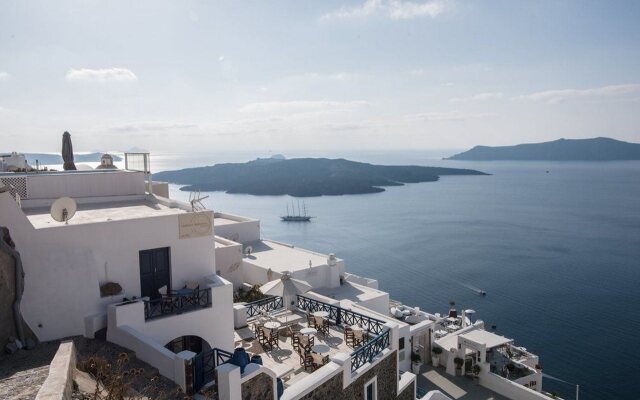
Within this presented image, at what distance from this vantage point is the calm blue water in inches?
1646

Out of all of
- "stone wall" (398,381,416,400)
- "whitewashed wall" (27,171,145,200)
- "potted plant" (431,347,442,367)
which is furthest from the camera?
"potted plant" (431,347,442,367)

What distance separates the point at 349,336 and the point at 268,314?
4016 millimetres

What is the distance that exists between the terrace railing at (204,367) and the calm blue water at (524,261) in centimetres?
3378

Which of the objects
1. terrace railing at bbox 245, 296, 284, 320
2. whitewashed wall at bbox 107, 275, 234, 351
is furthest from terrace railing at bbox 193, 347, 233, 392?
terrace railing at bbox 245, 296, 284, 320

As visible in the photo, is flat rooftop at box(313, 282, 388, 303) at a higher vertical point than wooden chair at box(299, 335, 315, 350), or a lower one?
lower

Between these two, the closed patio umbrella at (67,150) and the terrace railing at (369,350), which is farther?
the closed patio umbrella at (67,150)

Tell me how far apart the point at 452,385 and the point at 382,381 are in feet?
38.3

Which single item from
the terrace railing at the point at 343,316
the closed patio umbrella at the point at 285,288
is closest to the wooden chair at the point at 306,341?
the terrace railing at the point at 343,316

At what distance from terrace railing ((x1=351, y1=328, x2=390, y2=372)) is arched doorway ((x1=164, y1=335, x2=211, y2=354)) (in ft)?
13.9

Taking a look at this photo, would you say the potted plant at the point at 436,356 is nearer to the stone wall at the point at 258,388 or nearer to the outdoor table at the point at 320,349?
the outdoor table at the point at 320,349

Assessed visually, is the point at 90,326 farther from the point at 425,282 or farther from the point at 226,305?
the point at 425,282

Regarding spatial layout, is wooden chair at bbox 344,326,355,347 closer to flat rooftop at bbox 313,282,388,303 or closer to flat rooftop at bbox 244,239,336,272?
flat rooftop at bbox 313,282,388,303

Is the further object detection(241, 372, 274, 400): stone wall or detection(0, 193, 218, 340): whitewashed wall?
detection(0, 193, 218, 340): whitewashed wall

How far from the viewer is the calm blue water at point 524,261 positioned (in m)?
41.8
